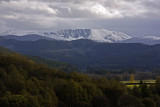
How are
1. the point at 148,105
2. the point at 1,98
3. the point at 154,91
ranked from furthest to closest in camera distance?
1. the point at 154,91
2. the point at 148,105
3. the point at 1,98

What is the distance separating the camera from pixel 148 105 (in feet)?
209

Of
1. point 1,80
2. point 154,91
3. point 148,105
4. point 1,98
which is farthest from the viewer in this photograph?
point 154,91

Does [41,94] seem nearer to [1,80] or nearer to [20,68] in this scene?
[1,80]

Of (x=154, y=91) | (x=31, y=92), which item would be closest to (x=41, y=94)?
(x=31, y=92)

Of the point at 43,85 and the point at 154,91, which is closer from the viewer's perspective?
the point at 43,85

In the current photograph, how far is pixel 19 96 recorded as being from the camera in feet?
188

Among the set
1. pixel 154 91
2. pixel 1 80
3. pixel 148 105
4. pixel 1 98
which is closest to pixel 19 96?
pixel 1 98

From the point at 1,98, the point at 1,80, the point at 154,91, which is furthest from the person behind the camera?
the point at 154,91

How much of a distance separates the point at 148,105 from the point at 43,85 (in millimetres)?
22203

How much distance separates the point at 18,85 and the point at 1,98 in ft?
38.0

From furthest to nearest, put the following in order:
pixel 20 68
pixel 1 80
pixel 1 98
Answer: pixel 20 68 < pixel 1 80 < pixel 1 98

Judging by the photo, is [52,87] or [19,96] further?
[52,87]

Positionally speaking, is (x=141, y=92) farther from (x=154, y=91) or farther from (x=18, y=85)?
(x=18, y=85)

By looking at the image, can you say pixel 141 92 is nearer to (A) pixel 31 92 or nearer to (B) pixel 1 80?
(A) pixel 31 92
